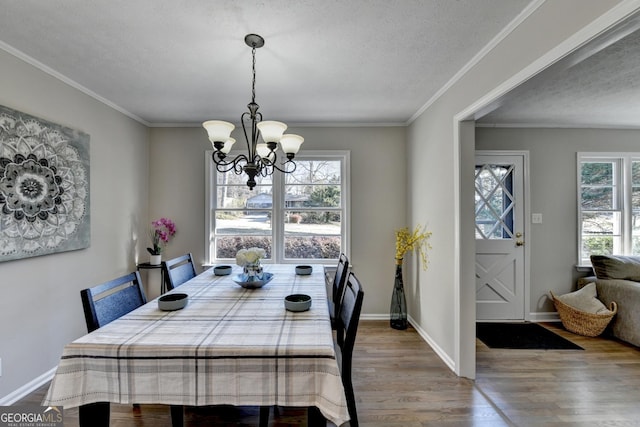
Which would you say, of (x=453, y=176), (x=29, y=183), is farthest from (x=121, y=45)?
(x=453, y=176)

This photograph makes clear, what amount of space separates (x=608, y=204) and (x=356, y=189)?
122 inches

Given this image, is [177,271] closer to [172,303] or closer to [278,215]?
[172,303]

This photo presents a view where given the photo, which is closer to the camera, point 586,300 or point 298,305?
point 298,305

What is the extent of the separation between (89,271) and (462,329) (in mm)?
3248

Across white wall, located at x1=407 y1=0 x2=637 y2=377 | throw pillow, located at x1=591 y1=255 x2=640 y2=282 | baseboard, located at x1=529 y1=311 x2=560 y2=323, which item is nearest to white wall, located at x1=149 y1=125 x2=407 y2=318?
white wall, located at x1=407 y1=0 x2=637 y2=377

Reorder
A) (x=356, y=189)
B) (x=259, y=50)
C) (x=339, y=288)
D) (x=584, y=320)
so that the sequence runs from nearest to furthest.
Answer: (x=259, y=50), (x=339, y=288), (x=584, y=320), (x=356, y=189)

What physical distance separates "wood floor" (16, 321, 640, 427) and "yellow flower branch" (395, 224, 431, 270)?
94 centimetres

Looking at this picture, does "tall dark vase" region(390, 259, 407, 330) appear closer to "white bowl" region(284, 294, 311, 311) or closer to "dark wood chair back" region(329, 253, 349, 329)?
"dark wood chair back" region(329, 253, 349, 329)

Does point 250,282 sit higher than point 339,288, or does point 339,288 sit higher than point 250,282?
point 250,282

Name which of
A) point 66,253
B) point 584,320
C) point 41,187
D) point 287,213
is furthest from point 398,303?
point 41,187

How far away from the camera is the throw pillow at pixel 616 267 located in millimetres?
3025

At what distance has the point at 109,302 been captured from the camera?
1585 mm

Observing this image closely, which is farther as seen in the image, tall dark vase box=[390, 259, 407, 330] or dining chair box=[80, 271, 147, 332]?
tall dark vase box=[390, 259, 407, 330]

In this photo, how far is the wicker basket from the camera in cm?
292
